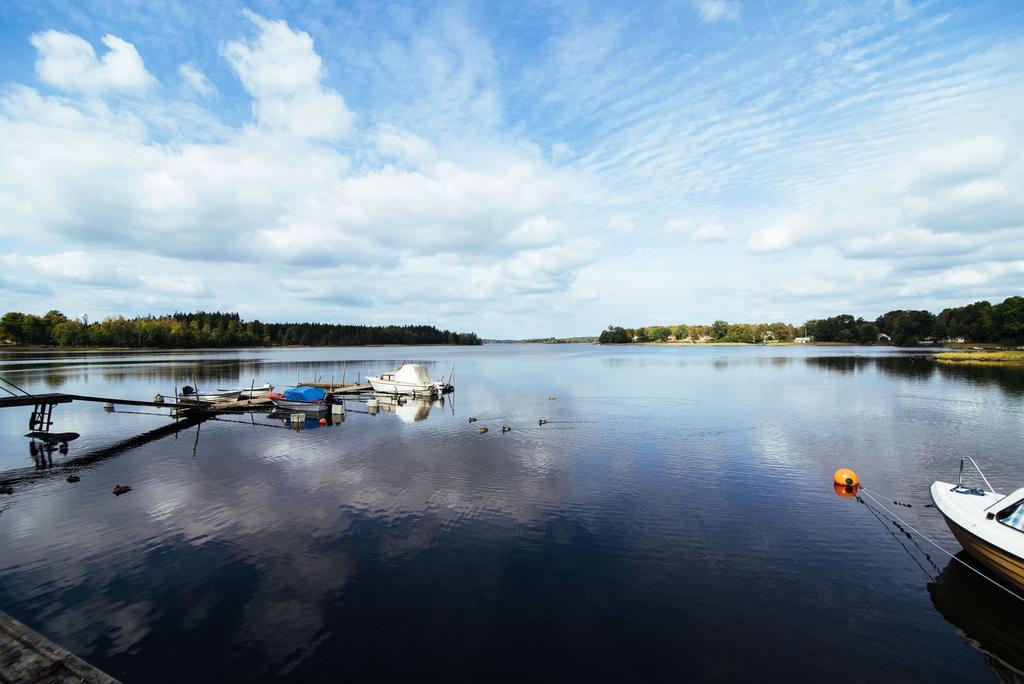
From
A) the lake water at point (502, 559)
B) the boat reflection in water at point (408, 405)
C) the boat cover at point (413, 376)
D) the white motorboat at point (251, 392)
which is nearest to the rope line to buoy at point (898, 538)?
the lake water at point (502, 559)

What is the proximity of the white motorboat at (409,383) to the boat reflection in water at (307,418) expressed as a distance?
45.0 ft

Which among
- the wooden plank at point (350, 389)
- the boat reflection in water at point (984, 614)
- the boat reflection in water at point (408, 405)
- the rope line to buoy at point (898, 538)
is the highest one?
the wooden plank at point (350, 389)

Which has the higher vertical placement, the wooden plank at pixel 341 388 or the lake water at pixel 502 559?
the wooden plank at pixel 341 388

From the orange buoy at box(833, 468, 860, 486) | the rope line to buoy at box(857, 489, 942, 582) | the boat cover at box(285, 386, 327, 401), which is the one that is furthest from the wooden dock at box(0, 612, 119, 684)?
the boat cover at box(285, 386, 327, 401)

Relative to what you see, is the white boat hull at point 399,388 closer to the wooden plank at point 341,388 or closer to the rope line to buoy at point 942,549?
the wooden plank at point 341,388

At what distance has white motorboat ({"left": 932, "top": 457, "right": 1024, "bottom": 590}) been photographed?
475 inches

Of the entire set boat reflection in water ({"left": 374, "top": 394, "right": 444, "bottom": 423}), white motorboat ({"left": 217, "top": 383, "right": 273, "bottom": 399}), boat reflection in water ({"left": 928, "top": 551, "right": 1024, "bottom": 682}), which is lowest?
boat reflection in water ({"left": 928, "top": 551, "right": 1024, "bottom": 682})

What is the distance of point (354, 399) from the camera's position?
188ft

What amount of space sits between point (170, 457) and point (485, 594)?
26361 millimetres

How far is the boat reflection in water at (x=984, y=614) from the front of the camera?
35.2ft

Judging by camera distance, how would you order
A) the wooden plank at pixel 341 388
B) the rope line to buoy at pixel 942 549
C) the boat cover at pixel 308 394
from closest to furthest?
the rope line to buoy at pixel 942 549 → the boat cover at pixel 308 394 → the wooden plank at pixel 341 388

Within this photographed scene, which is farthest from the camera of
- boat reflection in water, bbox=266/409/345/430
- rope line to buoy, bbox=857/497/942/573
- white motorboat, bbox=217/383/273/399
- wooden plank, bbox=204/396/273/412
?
white motorboat, bbox=217/383/273/399

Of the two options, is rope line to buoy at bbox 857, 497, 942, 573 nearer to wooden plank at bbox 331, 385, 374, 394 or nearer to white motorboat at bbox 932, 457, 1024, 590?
white motorboat at bbox 932, 457, 1024, 590

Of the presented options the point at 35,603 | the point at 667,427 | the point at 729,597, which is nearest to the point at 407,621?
the point at 729,597
